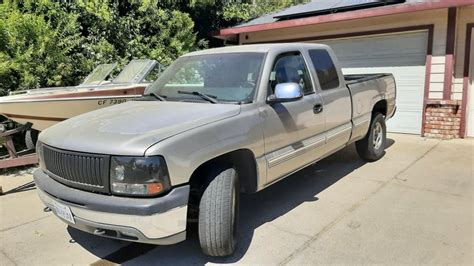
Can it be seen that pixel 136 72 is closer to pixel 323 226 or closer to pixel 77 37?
pixel 77 37

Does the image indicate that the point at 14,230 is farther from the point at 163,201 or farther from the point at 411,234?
the point at 411,234

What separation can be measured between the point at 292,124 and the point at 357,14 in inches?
234

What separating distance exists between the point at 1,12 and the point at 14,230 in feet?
18.4

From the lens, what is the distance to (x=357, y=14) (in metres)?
9.01

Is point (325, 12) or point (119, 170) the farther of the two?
point (325, 12)

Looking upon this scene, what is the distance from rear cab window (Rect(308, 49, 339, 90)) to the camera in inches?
193

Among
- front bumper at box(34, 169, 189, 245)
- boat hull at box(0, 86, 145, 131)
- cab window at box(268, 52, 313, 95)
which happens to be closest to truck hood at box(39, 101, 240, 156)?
front bumper at box(34, 169, 189, 245)

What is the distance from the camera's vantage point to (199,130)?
3.18m

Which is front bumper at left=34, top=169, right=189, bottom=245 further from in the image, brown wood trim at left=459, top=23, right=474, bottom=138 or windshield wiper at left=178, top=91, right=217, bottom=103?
brown wood trim at left=459, top=23, right=474, bottom=138

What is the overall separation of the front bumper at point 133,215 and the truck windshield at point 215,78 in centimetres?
132

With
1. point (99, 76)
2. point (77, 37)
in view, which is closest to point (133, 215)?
point (99, 76)

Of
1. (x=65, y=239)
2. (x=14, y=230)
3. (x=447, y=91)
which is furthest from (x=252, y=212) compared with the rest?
(x=447, y=91)

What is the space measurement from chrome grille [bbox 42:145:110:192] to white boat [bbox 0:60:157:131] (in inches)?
120

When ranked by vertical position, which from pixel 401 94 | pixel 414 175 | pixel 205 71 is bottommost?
pixel 414 175
